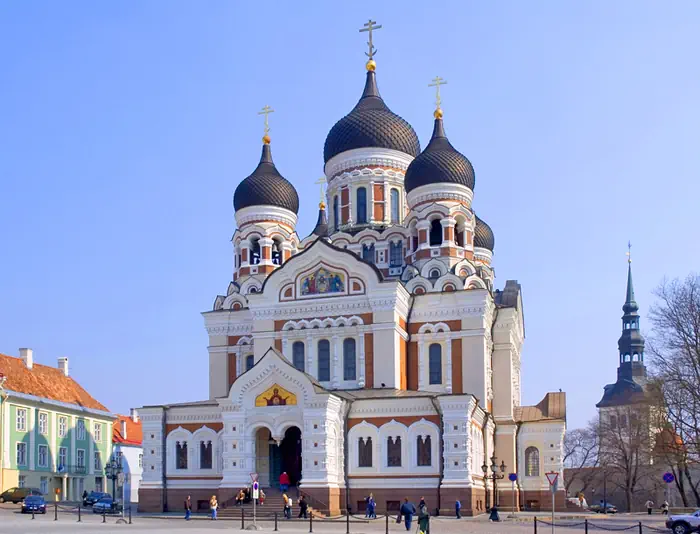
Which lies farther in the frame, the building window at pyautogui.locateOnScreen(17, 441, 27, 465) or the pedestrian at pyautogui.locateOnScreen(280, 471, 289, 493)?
the building window at pyautogui.locateOnScreen(17, 441, 27, 465)

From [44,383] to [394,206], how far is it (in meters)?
23.7

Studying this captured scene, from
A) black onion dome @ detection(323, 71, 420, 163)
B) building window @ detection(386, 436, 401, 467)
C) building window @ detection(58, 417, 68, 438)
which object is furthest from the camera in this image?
building window @ detection(58, 417, 68, 438)

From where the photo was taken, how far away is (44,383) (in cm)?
5669

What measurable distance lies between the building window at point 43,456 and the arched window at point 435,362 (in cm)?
2404

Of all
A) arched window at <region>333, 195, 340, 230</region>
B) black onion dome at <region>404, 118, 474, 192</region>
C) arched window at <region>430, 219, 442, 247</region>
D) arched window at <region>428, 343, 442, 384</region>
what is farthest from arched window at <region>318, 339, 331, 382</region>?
black onion dome at <region>404, 118, 474, 192</region>

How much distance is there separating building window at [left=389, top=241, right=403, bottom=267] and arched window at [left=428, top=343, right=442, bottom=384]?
5.87 metres

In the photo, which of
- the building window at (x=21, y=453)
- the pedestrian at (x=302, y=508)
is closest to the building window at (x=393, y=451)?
the pedestrian at (x=302, y=508)

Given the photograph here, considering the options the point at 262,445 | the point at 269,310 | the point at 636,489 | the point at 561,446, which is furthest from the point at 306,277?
the point at 636,489

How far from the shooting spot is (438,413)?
3741 cm

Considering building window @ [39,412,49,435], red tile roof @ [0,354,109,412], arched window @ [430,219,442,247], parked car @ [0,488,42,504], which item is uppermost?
arched window @ [430,219,442,247]

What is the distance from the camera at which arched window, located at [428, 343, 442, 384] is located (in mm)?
42406

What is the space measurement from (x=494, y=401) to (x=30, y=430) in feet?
83.5

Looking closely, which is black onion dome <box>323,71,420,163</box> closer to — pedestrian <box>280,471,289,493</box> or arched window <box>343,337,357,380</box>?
arched window <box>343,337,357,380</box>

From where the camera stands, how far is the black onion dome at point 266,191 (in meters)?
49.1
